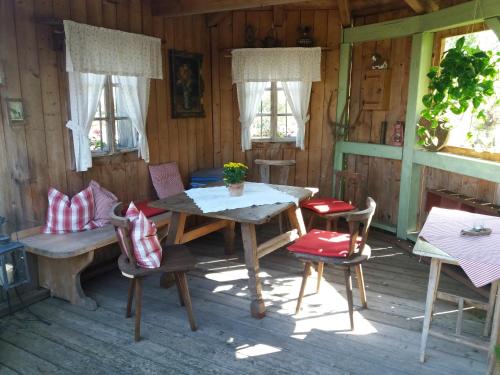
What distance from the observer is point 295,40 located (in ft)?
16.5

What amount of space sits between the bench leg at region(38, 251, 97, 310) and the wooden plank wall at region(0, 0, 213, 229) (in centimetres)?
38

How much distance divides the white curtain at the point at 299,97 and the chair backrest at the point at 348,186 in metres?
0.82

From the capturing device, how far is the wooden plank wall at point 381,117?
4.56 metres

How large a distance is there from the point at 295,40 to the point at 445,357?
3745 mm

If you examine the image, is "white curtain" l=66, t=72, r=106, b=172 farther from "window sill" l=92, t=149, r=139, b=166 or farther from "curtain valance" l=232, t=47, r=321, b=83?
"curtain valance" l=232, t=47, r=321, b=83

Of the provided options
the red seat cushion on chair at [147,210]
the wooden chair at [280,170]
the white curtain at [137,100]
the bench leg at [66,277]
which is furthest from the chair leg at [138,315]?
the wooden chair at [280,170]

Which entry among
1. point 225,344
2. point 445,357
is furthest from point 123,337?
point 445,357

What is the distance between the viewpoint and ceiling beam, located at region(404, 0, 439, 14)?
4.01 metres

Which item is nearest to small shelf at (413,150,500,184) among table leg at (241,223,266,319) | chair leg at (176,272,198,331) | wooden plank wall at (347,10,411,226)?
wooden plank wall at (347,10,411,226)

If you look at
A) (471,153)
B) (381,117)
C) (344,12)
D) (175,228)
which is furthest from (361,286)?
(344,12)

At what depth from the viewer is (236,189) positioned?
3.47 meters

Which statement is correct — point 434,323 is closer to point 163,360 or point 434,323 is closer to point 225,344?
point 225,344

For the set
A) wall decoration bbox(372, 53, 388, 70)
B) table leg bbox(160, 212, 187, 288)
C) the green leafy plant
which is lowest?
table leg bbox(160, 212, 187, 288)

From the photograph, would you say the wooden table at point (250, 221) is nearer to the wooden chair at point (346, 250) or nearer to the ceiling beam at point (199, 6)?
the wooden chair at point (346, 250)
